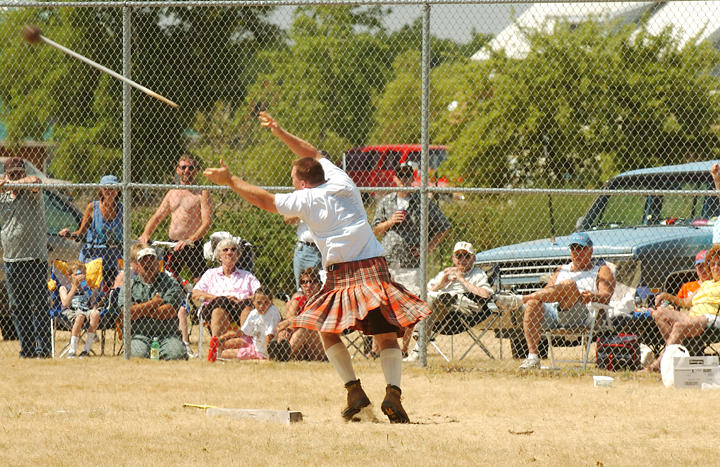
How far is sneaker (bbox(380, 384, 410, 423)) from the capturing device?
722cm

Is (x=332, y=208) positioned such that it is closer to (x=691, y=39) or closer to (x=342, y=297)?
(x=342, y=297)

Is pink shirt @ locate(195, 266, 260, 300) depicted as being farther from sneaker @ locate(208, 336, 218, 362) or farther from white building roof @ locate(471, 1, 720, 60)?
white building roof @ locate(471, 1, 720, 60)

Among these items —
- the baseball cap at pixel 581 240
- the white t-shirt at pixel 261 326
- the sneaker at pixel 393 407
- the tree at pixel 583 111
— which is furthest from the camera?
the tree at pixel 583 111

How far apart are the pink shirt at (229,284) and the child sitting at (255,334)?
0.15 meters

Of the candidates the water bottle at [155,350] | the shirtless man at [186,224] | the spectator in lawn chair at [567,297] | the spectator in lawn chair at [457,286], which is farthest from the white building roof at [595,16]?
the water bottle at [155,350]

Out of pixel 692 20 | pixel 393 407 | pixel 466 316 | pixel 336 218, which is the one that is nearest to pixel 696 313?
pixel 466 316

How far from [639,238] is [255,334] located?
3.59m

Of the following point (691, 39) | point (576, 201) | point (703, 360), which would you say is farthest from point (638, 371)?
point (691, 39)

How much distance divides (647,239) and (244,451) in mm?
6023

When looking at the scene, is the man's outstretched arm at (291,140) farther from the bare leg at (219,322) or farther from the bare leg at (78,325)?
the bare leg at (78,325)

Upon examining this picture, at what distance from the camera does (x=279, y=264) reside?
14922 mm

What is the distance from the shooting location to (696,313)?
9852mm

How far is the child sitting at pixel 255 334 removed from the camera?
431 inches

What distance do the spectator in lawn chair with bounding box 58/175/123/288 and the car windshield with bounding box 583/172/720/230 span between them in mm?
4499
